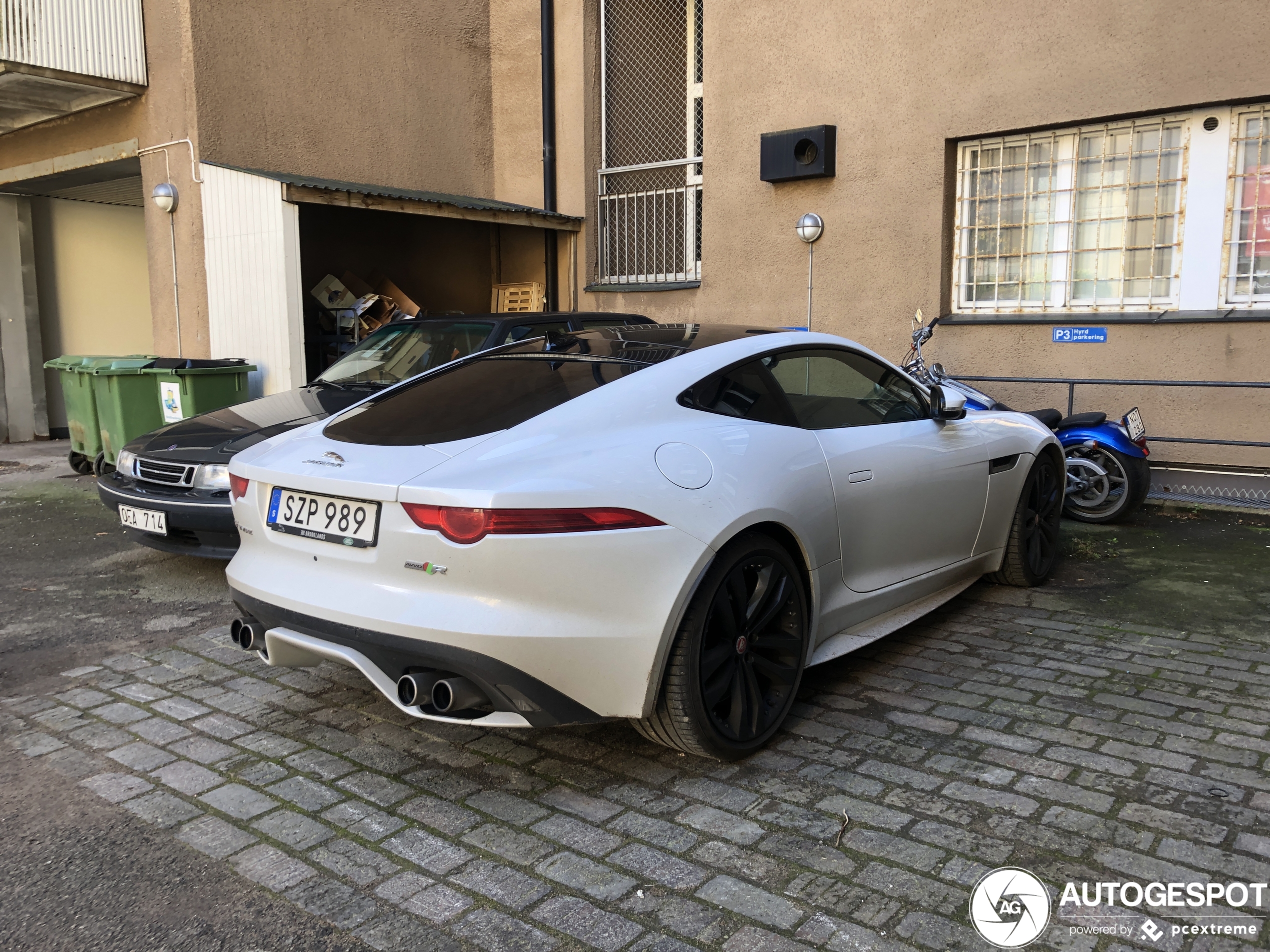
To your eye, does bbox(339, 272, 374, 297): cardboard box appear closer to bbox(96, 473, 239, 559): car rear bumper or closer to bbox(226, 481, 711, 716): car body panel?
bbox(96, 473, 239, 559): car rear bumper

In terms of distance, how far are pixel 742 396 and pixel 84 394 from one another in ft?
24.3

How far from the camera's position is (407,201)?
384 inches

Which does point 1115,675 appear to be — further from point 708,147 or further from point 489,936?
point 708,147

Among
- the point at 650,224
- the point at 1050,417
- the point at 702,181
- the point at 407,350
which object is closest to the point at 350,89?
the point at 650,224

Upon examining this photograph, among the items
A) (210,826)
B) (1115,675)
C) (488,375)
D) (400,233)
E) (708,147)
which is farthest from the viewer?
(400,233)

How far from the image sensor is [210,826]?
9.72 feet

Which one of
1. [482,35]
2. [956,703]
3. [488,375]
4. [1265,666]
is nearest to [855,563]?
[956,703]

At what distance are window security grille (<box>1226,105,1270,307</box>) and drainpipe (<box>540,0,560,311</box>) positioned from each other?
711cm

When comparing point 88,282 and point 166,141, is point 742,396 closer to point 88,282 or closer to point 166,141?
point 166,141

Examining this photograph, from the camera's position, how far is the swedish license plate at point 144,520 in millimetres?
5414

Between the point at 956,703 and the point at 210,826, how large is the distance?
8.70ft

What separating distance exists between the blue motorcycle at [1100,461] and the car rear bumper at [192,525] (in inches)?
186

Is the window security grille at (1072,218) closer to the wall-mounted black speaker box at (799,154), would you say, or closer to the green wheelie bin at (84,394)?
the wall-mounted black speaker box at (799,154)

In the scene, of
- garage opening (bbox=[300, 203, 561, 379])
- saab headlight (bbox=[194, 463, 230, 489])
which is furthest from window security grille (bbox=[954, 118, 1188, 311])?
saab headlight (bbox=[194, 463, 230, 489])
